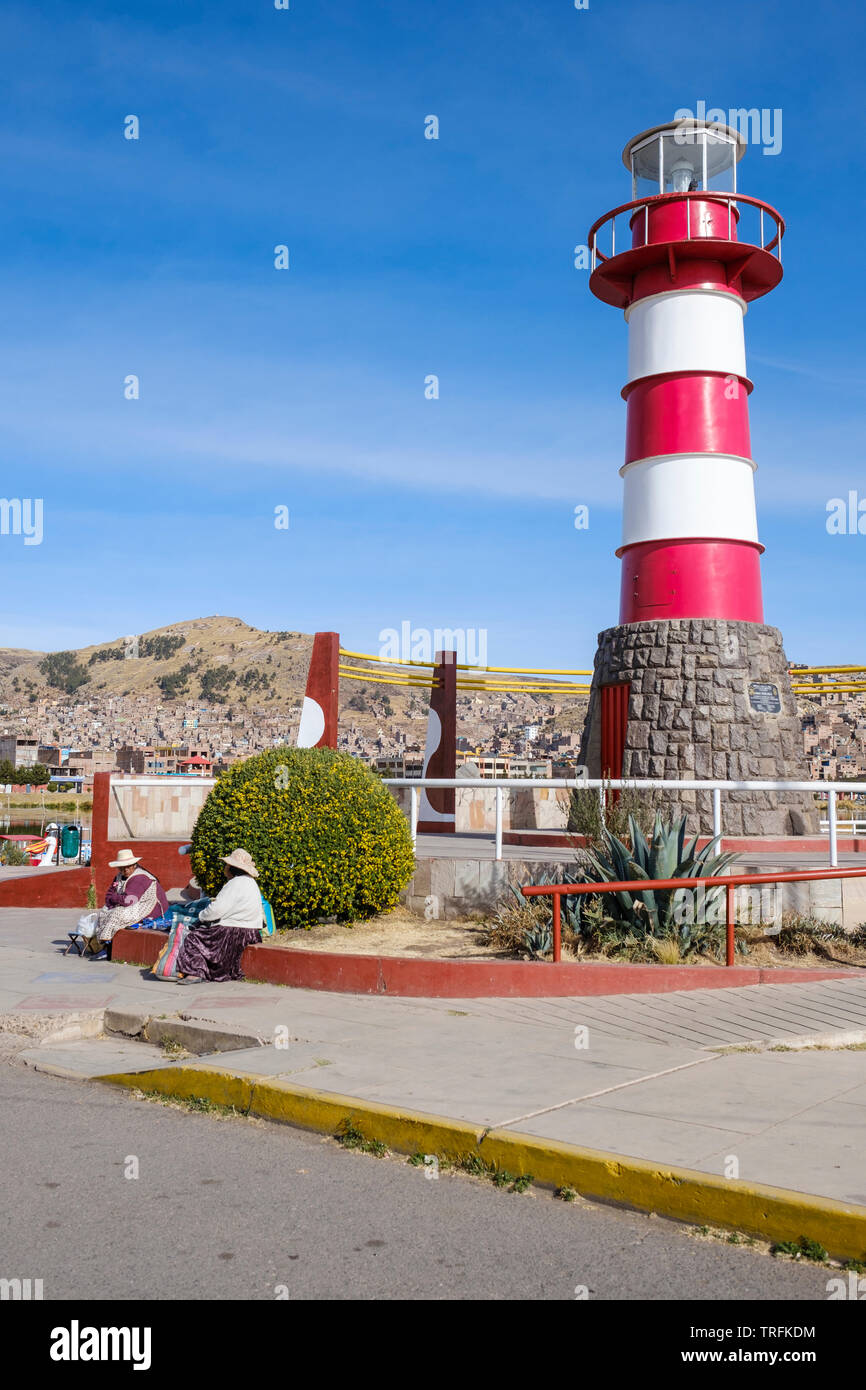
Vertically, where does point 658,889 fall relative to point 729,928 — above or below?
above

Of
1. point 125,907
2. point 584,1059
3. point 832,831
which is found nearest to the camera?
point 584,1059

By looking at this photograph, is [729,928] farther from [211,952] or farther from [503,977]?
[211,952]

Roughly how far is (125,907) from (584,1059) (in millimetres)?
5873

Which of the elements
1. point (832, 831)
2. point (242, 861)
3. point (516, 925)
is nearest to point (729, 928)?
point (516, 925)

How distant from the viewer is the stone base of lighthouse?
50.5ft

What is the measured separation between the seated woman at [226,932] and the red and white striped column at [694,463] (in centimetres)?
839

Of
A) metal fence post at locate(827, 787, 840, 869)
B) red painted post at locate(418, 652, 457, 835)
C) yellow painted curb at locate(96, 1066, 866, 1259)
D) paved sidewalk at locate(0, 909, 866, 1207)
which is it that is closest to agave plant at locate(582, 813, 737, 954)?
paved sidewalk at locate(0, 909, 866, 1207)

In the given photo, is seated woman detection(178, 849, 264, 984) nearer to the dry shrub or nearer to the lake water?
the dry shrub

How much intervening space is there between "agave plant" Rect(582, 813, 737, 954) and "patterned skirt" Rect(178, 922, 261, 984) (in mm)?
3143

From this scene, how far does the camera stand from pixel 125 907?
11094 millimetres

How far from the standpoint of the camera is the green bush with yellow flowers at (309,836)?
1034 centimetres

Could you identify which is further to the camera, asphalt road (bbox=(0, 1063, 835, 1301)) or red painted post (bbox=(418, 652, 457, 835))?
red painted post (bbox=(418, 652, 457, 835))

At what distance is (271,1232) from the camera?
4352 millimetres
